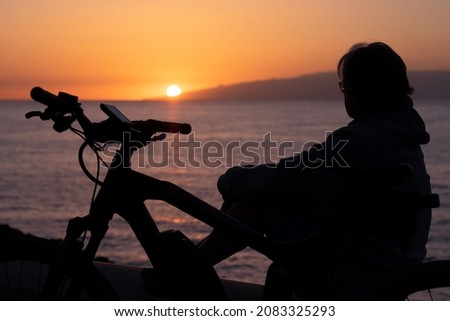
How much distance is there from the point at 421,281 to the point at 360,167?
1.93ft

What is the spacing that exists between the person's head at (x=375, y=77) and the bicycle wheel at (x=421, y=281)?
80 centimetres

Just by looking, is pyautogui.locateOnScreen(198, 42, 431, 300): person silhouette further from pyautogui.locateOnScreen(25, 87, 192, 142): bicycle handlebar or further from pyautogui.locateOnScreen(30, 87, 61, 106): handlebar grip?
pyautogui.locateOnScreen(30, 87, 61, 106): handlebar grip

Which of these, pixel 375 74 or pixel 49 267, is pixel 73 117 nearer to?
pixel 49 267

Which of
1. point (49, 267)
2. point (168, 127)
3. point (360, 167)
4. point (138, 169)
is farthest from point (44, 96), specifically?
point (138, 169)

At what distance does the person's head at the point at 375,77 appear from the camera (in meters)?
3.44

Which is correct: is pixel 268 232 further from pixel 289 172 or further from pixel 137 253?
pixel 137 253

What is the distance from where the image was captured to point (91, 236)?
3344mm

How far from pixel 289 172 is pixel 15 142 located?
6587 centimetres

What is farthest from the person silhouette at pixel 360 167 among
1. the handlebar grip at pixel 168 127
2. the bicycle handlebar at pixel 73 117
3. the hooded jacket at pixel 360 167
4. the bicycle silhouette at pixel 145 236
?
the bicycle handlebar at pixel 73 117

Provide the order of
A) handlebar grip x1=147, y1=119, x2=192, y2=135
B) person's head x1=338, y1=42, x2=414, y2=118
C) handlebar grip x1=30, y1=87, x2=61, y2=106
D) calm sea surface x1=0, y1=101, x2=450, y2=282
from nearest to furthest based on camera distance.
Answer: handlebar grip x1=30, y1=87, x2=61, y2=106 < handlebar grip x1=147, y1=119, x2=192, y2=135 < person's head x1=338, y1=42, x2=414, y2=118 < calm sea surface x1=0, y1=101, x2=450, y2=282

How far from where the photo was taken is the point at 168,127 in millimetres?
3328

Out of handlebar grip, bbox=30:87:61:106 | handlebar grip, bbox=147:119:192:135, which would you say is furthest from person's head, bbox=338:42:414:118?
handlebar grip, bbox=30:87:61:106

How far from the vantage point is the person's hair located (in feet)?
11.3

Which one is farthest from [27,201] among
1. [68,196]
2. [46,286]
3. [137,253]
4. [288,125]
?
[288,125]
